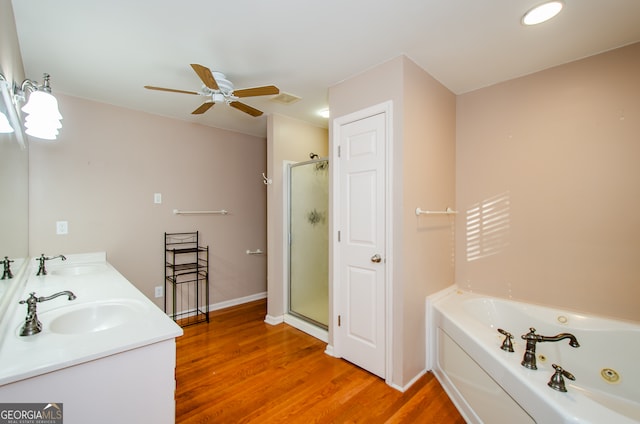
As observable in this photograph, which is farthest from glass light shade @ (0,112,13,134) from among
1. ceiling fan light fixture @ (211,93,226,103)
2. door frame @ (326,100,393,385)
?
door frame @ (326,100,393,385)

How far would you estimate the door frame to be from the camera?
2.07 metres

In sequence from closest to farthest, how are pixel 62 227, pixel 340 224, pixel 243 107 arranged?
pixel 243 107
pixel 340 224
pixel 62 227

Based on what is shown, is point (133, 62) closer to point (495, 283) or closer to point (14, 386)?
point (14, 386)

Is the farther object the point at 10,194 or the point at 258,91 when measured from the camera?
the point at 258,91

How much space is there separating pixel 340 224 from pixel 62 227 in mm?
2575

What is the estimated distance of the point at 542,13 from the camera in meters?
1.58

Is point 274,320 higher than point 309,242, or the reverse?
point 309,242

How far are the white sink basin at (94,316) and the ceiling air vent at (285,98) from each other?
203 cm

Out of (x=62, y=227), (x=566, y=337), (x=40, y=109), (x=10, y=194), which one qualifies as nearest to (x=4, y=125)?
(x=40, y=109)

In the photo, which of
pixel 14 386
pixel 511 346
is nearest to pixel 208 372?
pixel 14 386

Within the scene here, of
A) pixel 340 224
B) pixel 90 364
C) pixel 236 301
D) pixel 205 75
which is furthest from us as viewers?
pixel 236 301

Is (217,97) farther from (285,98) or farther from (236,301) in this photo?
(236,301)

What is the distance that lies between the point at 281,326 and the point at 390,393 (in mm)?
1498

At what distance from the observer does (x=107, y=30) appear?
1.73 meters
